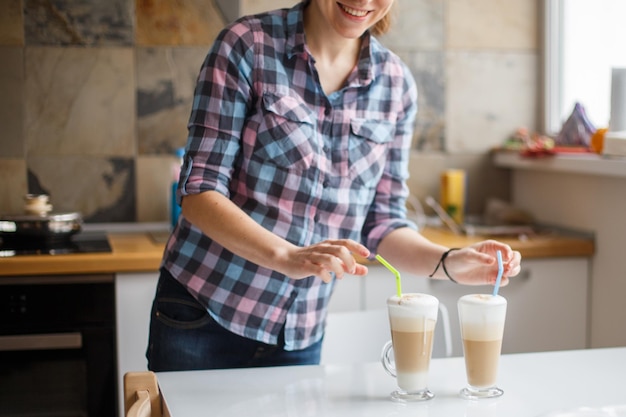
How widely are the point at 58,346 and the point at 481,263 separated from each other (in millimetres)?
1295

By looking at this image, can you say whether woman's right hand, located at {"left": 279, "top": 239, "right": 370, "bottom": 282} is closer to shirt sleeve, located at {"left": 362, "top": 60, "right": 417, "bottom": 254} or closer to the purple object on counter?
shirt sleeve, located at {"left": 362, "top": 60, "right": 417, "bottom": 254}

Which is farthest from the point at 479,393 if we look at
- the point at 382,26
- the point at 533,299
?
the point at 533,299

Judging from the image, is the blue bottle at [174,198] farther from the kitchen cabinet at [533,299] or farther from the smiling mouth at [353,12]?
the smiling mouth at [353,12]

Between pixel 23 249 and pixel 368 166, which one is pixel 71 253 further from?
pixel 368 166

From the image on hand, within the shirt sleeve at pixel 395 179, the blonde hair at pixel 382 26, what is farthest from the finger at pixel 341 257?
the blonde hair at pixel 382 26

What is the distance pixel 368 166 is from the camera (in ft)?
5.83

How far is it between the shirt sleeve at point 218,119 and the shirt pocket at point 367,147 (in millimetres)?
243

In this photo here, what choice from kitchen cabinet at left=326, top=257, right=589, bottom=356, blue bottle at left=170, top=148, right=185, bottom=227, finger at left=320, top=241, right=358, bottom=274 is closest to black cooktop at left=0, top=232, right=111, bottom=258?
blue bottle at left=170, top=148, right=185, bottom=227

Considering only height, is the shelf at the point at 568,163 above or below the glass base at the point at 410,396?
above

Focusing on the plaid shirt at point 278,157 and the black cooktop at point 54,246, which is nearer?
the plaid shirt at point 278,157

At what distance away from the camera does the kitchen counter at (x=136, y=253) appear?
2297 millimetres

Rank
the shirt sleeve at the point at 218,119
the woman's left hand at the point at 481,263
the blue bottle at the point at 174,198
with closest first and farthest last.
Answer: the woman's left hand at the point at 481,263 < the shirt sleeve at the point at 218,119 < the blue bottle at the point at 174,198

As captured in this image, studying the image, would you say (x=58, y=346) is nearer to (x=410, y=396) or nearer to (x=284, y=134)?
(x=284, y=134)

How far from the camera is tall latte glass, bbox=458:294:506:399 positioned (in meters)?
1.30
